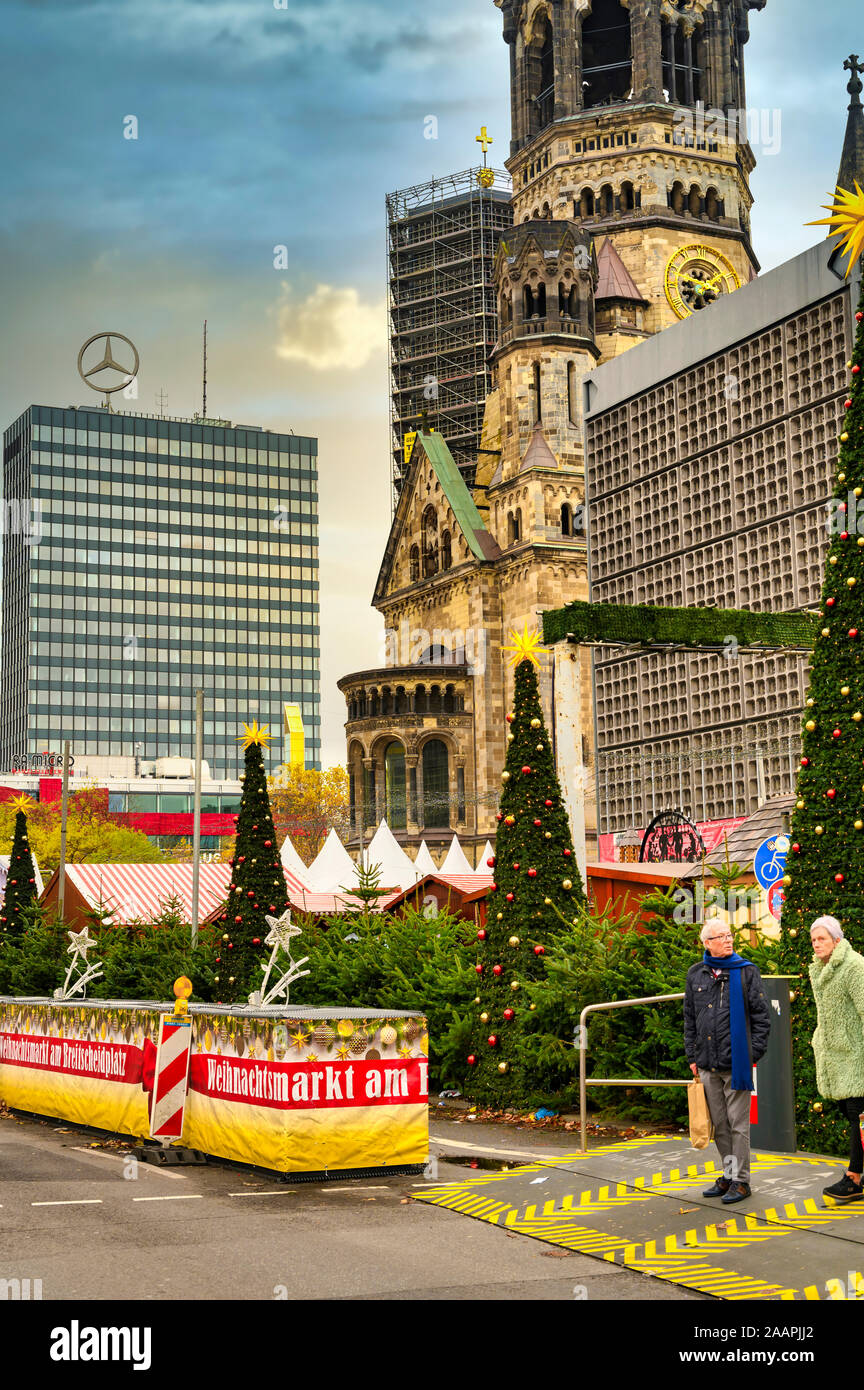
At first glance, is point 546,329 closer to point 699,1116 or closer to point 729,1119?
point 729,1119

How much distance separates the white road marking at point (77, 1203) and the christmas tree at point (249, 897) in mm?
12016

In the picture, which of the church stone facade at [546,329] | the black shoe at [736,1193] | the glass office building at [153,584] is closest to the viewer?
the black shoe at [736,1193]

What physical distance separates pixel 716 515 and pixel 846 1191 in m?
33.0

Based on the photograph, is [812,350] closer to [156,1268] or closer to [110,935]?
[110,935]

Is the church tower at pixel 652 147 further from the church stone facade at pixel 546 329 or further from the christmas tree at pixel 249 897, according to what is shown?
the christmas tree at pixel 249 897

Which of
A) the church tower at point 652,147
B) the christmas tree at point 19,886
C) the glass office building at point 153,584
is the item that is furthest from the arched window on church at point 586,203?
the glass office building at point 153,584

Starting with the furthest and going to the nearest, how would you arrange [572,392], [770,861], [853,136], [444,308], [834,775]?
[444,308] → [572,392] → [853,136] → [770,861] → [834,775]

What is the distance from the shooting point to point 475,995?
19.0m

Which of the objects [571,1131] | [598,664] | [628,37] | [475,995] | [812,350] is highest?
[628,37]

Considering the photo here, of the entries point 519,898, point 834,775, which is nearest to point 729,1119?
point 834,775

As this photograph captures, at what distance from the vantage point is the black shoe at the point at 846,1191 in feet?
31.8

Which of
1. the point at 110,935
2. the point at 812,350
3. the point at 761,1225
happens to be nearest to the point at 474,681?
the point at 812,350

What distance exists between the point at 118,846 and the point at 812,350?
60041mm

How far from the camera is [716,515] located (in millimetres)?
41406
